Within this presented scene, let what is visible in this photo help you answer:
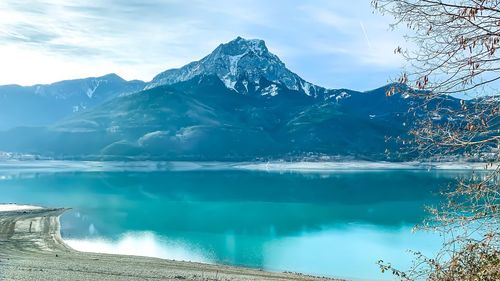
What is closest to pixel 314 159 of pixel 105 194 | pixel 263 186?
pixel 263 186

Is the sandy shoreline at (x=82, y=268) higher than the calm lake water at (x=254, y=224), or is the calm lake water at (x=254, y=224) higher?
the sandy shoreline at (x=82, y=268)

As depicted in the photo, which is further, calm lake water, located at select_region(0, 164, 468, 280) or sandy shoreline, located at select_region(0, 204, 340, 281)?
calm lake water, located at select_region(0, 164, 468, 280)

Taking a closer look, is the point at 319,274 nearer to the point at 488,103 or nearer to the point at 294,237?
the point at 294,237

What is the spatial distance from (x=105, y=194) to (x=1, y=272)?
48769 millimetres

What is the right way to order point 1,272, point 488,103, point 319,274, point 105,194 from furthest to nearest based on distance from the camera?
point 105,194, point 319,274, point 1,272, point 488,103

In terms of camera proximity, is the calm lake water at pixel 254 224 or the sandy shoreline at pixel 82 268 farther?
the calm lake water at pixel 254 224

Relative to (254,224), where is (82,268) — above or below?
above

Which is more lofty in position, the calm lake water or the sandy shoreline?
the sandy shoreline

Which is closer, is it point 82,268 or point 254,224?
point 82,268

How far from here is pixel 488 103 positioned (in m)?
5.36

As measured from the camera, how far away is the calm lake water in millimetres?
27172

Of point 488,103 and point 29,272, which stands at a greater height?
point 488,103

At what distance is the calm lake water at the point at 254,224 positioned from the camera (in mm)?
27172

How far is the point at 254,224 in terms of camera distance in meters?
39.3
